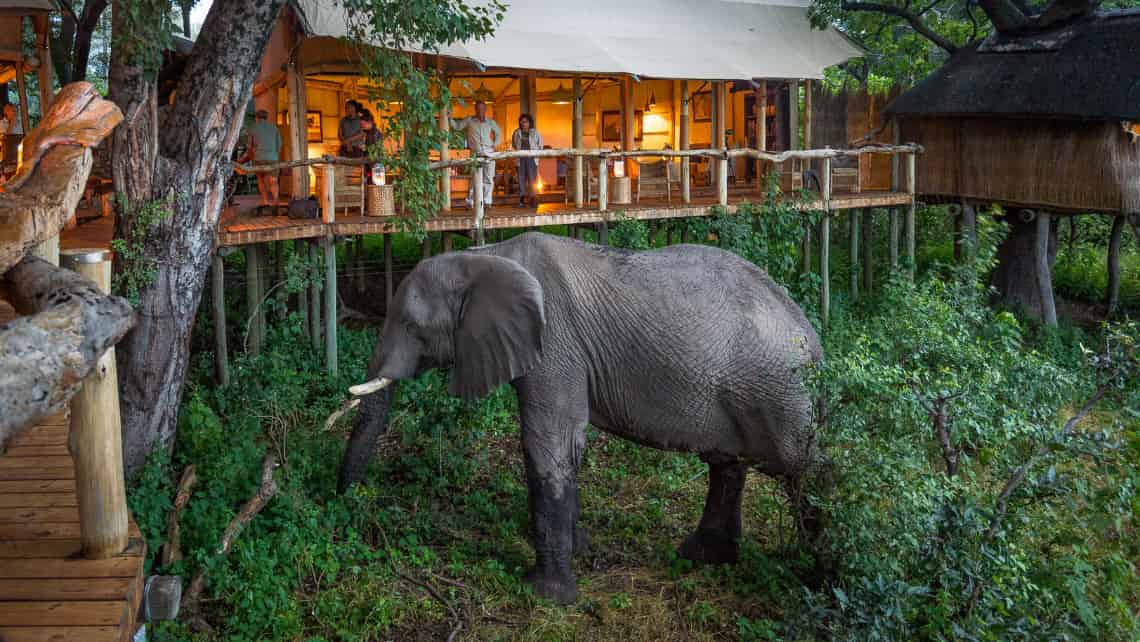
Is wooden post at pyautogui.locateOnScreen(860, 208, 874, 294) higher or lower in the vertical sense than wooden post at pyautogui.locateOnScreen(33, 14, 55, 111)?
lower

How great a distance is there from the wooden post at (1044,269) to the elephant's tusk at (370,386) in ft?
35.4

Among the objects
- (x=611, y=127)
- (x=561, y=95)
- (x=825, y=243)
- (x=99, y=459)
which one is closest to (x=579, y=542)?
(x=99, y=459)

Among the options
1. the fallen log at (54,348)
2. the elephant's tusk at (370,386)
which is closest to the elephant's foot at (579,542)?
the elephant's tusk at (370,386)

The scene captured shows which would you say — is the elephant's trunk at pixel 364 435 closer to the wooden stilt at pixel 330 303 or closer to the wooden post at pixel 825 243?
the wooden stilt at pixel 330 303

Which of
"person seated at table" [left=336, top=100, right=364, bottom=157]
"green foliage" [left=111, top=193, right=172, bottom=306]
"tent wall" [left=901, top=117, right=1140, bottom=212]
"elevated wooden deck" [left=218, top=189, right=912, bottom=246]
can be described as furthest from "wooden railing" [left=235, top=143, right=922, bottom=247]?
"green foliage" [left=111, top=193, right=172, bottom=306]

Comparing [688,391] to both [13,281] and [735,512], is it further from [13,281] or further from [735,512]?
[13,281]

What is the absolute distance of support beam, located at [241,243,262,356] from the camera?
1049 cm

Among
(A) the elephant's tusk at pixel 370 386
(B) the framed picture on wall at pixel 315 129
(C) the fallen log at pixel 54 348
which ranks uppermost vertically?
(B) the framed picture on wall at pixel 315 129

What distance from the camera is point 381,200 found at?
11.4 m

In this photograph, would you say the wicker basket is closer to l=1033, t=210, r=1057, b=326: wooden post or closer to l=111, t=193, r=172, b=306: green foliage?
l=111, t=193, r=172, b=306: green foliage

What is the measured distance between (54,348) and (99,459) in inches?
94.9

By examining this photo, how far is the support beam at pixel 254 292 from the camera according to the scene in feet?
34.4

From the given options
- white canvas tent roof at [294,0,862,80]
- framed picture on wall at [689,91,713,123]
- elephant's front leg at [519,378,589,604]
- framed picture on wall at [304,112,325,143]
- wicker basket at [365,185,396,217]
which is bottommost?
elephant's front leg at [519,378,589,604]

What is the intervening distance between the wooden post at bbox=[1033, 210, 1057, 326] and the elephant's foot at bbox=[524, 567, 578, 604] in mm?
10200
